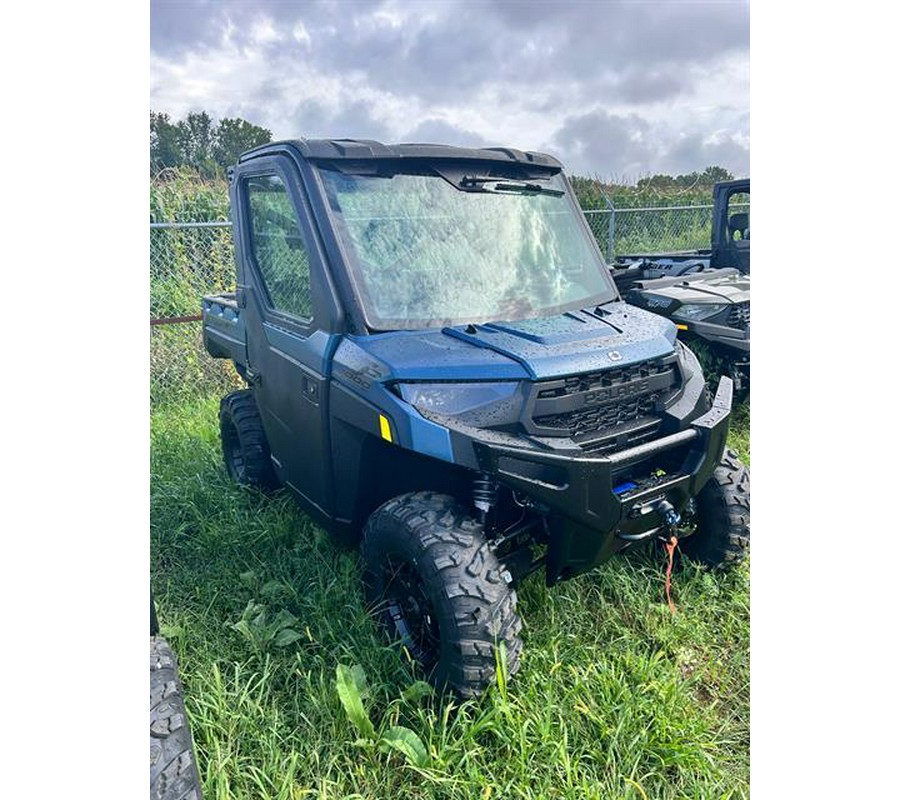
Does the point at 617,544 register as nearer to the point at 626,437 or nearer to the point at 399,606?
the point at 626,437

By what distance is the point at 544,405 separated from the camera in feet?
5.38

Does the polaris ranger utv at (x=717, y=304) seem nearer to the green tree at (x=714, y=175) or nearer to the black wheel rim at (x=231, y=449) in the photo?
the green tree at (x=714, y=175)

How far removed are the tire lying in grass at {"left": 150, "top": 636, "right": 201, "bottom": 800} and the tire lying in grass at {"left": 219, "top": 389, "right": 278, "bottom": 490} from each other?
1.32 metres

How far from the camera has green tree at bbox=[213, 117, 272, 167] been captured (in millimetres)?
1712

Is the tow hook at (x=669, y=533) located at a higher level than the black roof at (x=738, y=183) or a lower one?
lower

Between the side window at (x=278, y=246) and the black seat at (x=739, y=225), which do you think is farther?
the black seat at (x=739, y=225)

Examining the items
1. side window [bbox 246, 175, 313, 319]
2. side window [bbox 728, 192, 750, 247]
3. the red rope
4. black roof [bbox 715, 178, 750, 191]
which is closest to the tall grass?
the red rope

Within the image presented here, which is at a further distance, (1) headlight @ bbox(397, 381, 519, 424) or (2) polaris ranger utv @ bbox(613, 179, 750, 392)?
(2) polaris ranger utv @ bbox(613, 179, 750, 392)

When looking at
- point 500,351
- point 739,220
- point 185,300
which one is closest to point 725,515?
point 500,351

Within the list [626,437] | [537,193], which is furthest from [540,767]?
[537,193]

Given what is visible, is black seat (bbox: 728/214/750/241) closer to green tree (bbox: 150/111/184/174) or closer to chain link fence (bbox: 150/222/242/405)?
chain link fence (bbox: 150/222/242/405)

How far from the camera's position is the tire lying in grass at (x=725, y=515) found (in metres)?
2.16

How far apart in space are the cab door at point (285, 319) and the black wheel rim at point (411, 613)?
31 centimetres

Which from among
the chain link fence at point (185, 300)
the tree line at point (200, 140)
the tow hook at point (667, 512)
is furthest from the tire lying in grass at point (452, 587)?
the tree line at point (200, 140)
